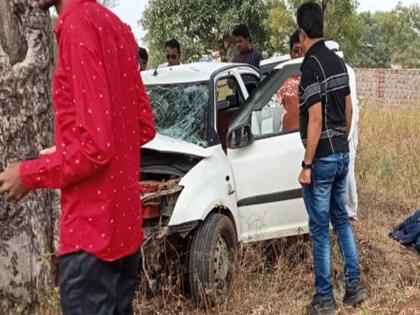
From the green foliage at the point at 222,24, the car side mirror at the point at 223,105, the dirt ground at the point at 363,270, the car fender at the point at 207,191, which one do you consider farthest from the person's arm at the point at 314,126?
the green foliage at the point at 222,24

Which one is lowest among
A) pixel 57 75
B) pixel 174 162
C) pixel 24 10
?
pixel 174 162

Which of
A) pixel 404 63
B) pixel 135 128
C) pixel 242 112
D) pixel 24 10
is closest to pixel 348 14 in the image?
pixel 242 112

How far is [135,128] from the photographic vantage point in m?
2.49

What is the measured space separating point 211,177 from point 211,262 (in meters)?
0.67

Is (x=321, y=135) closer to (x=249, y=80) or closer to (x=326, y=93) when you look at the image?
(x=326, y=93)

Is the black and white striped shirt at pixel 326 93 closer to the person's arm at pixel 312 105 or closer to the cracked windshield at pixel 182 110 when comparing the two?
the person's arm at pixel 312 105

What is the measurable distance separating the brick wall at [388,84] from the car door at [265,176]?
1540 cm

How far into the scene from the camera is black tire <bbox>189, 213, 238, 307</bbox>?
15.5 ft

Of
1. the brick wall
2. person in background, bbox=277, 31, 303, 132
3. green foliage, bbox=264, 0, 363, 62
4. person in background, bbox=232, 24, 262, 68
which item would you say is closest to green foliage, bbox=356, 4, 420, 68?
the brick wall

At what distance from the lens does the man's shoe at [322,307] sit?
4648 millimetres

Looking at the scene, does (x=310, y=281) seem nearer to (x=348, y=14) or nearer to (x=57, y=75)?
(x=57, y=75)

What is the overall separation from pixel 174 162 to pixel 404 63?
173 ft

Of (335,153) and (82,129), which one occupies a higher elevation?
(82,129)

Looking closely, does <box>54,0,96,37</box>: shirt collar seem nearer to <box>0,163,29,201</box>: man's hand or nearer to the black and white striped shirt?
<box>0,163,29,201</box>: man's hand
